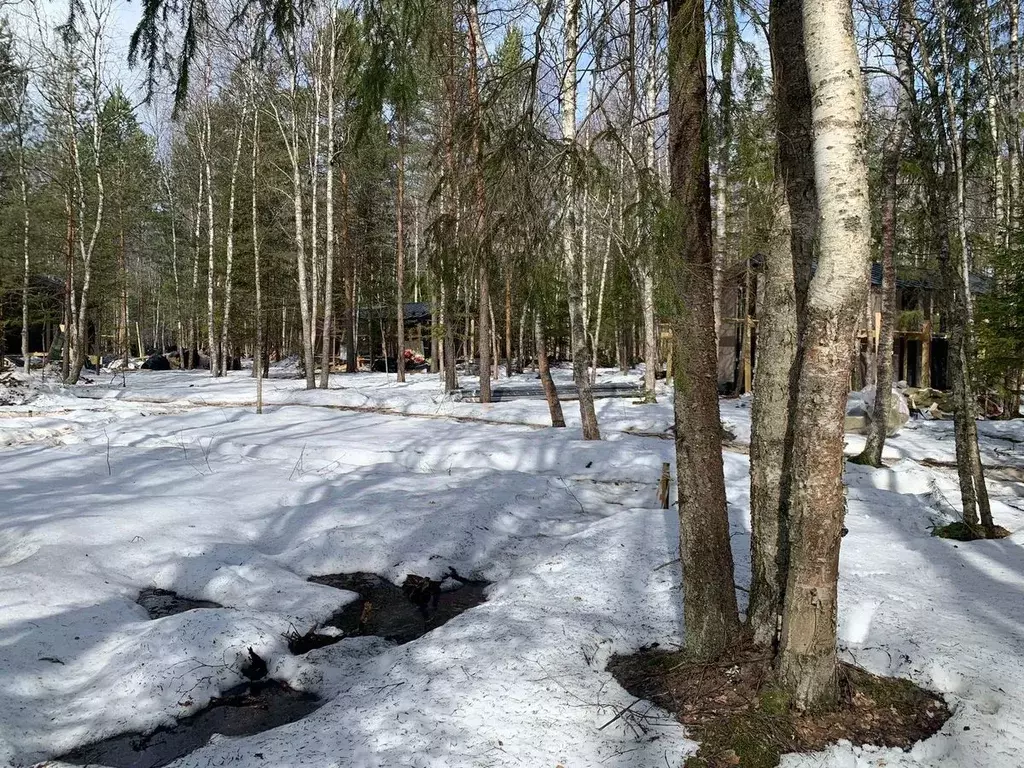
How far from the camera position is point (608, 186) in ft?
11.7

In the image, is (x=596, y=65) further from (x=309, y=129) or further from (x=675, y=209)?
(x=309, y=129)

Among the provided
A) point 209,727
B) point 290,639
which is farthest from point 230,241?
point 209,727

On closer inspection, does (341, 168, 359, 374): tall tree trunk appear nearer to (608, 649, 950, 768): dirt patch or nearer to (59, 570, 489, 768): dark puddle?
(59, 570, 489, 768): dark puddle

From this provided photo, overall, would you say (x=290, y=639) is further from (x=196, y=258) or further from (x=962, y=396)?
(x=196, y=258)

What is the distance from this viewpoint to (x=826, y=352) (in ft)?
8.53

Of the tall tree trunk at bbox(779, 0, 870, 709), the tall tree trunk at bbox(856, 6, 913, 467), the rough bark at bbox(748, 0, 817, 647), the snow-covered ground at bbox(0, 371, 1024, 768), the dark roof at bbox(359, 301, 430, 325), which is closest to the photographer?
the tall tree trunk at bbox(779, 0, 870, 709)

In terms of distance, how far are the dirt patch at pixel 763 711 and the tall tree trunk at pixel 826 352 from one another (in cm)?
11

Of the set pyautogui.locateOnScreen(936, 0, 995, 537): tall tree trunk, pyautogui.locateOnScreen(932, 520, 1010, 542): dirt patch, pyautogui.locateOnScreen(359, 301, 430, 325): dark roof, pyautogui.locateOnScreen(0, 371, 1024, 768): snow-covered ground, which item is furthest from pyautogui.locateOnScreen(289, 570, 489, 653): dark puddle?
pyautogui.locateOnScreen(359, 301, 430, 325): dark roof

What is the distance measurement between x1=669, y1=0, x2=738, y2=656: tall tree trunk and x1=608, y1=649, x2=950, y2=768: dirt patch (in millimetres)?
202

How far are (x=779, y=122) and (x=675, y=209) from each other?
66 centimetres

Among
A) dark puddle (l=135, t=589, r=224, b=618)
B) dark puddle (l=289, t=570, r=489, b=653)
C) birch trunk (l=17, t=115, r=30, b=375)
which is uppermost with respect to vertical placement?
birch trunk (l=17, t=115, r=30, b=375)

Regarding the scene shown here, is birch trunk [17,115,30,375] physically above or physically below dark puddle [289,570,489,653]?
above

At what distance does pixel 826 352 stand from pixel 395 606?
11.9 feet

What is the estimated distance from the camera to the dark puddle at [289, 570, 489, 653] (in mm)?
4422
